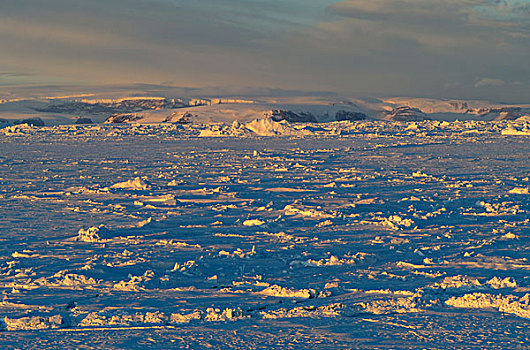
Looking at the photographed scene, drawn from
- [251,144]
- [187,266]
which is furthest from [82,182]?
[251,144]

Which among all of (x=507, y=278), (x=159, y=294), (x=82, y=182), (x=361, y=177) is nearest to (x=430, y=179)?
(x=361, y=177)

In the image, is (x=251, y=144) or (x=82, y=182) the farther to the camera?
(x=251, y=144)

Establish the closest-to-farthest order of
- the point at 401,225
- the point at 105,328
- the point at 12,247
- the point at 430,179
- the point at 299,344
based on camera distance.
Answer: the point at 299,344 < the point at 105,328 < the point at 12,247 < the point at 401,225 < the point at 430,179

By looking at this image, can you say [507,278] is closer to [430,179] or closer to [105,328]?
[105,328]

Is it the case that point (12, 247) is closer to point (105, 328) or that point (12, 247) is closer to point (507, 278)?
point (105, 328)

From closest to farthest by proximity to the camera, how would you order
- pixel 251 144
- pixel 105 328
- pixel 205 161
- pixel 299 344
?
pixel 299 344
pixel 105 328
pixel 205 161
pixel 251 144

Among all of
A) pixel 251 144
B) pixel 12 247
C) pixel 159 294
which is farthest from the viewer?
pixel 251 144
